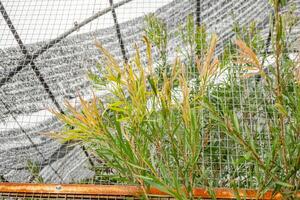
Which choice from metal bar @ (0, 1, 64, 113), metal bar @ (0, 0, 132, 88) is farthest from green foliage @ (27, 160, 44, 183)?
metal bar @ (0, 0, 132, 88)

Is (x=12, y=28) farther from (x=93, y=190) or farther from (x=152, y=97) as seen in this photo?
(x=152, y=97)

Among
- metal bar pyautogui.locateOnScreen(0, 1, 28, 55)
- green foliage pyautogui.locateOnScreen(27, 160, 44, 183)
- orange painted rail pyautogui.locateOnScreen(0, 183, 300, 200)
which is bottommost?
green foliage pyautogui.locateOnScreen(27, 160, 44, 183)

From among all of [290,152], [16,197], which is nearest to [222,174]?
[290,152]

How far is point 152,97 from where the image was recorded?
113 cm

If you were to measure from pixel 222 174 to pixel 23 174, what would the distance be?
1846 mm

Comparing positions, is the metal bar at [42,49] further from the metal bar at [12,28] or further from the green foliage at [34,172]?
the green foliage at [34,172]

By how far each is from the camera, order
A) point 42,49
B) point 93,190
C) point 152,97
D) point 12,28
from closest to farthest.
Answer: point 152,97, point 93,190, point 12,28, point 42,49

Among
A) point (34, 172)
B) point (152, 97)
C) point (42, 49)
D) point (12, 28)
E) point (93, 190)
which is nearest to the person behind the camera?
point (152, 97)

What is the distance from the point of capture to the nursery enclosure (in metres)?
1.10

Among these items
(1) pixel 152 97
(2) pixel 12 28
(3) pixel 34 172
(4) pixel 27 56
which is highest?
(2) pixel 12 28

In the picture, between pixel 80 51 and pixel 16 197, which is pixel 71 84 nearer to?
pixel 80 51

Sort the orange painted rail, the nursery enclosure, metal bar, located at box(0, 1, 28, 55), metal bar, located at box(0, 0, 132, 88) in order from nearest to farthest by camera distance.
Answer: the nursery enclosure → the orange painted rail → metal bar, located at box(0, 1, 28, 55) → metal bar, located at box(0, 0, 132, 88)

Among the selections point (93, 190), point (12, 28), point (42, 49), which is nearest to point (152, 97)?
point (93, 190)

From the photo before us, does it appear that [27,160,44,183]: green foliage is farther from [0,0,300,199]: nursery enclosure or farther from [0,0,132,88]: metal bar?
[0,0,132,88]: metal bar
